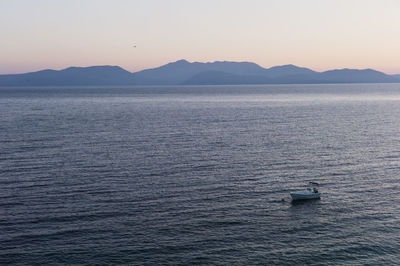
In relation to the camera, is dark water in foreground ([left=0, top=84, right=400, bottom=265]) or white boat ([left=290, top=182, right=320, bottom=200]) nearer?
dark water in foreground ([left=0, top=84, right=400, bottom=265])

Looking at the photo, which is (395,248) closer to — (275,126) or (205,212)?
(205,212)

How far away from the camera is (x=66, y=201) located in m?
61.1

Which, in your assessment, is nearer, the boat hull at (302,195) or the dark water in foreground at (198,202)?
the dark water in foreground at (198,202)

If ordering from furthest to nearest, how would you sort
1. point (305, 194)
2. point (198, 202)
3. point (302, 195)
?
point (305, 194) < point (302, 195) < point (198, 202)

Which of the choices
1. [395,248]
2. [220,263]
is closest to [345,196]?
[395,248]

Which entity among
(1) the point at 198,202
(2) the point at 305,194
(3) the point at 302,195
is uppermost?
(2) the point at 305,194

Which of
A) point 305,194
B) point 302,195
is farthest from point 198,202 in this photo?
point 305,194

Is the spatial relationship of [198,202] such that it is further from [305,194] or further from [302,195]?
[305,194]

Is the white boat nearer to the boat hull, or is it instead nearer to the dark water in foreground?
the boat hull

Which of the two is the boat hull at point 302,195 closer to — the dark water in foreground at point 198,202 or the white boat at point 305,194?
the white boat at point 305,194

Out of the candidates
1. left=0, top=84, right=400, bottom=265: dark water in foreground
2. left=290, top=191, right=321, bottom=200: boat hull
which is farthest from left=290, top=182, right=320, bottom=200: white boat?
left=0, top=84, right=400, bottom=265: dark water in foreground

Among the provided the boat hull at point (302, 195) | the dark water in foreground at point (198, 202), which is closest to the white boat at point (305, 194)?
the boat hull at point (302, 195)

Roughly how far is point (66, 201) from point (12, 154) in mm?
40243

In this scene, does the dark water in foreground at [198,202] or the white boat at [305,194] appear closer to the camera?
the dark water in foreground at [198,202]
